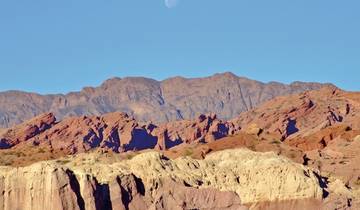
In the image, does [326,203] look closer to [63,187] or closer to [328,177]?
[328,177]

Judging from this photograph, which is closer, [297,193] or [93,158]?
[297,193]

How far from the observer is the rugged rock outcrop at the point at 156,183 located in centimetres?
11356

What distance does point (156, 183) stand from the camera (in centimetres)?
12438

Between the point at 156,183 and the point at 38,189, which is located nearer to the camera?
the point at 38,189

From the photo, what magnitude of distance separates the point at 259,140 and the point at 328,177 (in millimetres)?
24512

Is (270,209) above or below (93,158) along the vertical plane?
below

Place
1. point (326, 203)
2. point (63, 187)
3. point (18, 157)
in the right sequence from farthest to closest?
point (18, 157) → point (326, 203) → point (63, 187)

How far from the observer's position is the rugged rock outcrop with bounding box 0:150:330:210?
114 m

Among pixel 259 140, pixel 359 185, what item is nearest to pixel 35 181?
pixel 359 185

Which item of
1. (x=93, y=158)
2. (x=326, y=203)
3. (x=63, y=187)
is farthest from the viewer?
(x=93, y=158)

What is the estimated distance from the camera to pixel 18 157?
159000 millimetres

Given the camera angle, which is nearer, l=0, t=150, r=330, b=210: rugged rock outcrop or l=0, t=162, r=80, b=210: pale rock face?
l=0, t=162, r=80, b=210: pale rock face

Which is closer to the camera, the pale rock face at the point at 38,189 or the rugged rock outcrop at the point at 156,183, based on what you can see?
the pale rock face at the point at 38,189

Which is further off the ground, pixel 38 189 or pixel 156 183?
pixel 156 183
